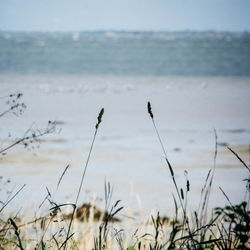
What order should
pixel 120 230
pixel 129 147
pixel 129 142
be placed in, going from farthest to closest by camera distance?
pixel 129 142
pixel 129 147
pixel 120 230

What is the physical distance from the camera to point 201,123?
10.6m

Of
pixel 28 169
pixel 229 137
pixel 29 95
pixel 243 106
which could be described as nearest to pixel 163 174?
pixel 28 169

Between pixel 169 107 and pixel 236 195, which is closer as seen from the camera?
pixel 236 195

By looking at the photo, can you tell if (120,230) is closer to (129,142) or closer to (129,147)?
(129,147)

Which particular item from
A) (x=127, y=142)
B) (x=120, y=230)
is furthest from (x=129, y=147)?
(x=120, y=230)

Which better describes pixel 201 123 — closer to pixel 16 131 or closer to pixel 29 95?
pixel 16 131

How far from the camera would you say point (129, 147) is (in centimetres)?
799

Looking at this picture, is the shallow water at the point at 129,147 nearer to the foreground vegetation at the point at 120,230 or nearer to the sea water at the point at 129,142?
the sea water at the point at 129,142

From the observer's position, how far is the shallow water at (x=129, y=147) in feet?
18.3

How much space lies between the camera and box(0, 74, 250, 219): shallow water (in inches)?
220

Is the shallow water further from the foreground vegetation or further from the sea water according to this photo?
the foreground vegetation

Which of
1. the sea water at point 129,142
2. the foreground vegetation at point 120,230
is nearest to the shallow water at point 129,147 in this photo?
the sea water at point 129,142

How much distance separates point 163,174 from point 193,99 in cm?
842

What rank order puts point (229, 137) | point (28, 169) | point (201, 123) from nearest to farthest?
point (28, 169) → point (229, 137) → point (201, 123)
